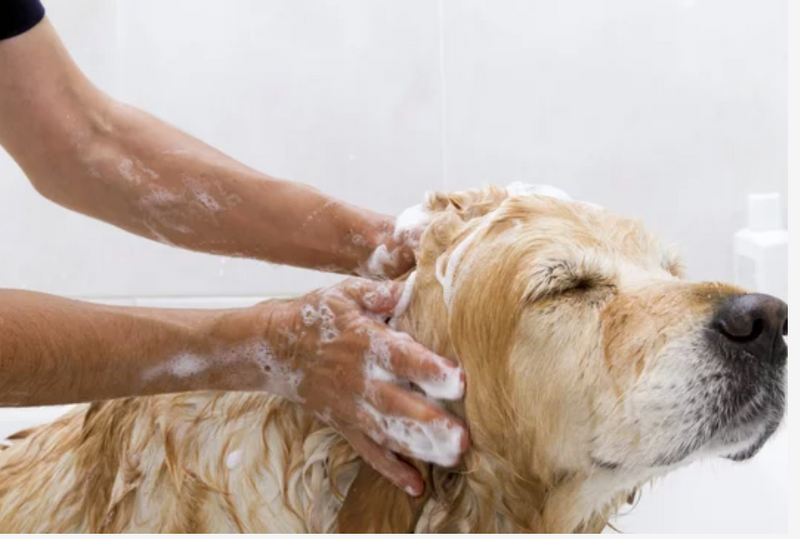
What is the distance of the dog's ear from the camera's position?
129cm

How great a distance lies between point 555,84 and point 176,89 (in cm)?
105

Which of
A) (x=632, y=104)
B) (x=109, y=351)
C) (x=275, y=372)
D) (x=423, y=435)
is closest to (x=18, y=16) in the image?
(x=109, y=351)

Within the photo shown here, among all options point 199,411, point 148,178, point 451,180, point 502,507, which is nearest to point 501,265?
point 502,507

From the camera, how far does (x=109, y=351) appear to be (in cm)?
130

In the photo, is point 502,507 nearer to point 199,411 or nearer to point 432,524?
point 432,524

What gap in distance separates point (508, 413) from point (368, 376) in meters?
0.19

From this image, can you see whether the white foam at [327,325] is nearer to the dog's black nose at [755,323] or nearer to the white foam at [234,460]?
the white foam at [234,460]

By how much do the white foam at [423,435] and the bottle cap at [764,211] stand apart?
173cm

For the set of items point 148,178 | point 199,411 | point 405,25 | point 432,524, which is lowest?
point 432,524

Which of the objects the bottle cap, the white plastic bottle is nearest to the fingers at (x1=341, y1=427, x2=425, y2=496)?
the white plastic bottle

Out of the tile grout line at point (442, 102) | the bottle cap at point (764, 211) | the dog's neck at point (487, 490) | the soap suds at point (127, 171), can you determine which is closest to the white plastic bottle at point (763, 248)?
the bottle cap at point (764, 211)

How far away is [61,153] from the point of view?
65.7 inches

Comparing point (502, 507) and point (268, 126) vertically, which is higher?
point (268, 126)

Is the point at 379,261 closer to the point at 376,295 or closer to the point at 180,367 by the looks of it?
the point at 376,295
